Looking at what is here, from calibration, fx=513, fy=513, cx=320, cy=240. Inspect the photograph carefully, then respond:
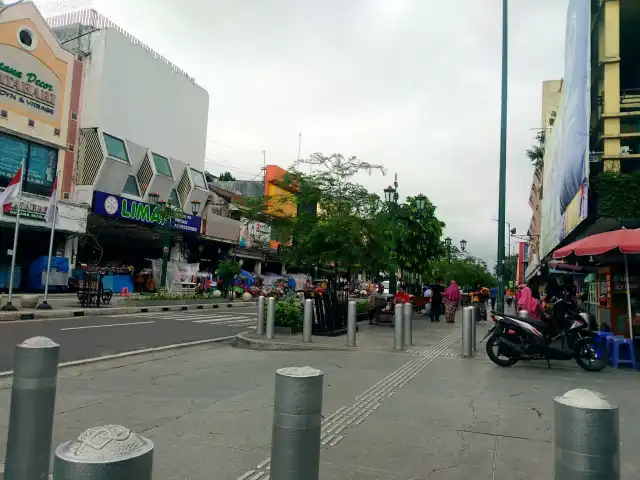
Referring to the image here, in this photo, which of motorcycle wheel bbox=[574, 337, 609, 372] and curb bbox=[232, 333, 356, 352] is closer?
motorcycle wheel bbox=[574, 337, 609, 372]

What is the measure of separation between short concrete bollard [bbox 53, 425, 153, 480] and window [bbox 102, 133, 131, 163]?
2810 cm

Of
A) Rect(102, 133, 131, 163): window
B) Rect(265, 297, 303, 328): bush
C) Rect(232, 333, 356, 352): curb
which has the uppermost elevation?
Rect(102, 133, 131, 163): window

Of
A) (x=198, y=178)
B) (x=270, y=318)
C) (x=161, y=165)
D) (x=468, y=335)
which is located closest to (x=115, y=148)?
(x=161, y=165)

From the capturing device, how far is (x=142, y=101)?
32.4 m

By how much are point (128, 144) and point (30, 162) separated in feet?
22.0

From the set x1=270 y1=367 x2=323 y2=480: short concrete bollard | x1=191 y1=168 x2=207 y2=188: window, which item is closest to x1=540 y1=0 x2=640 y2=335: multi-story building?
x1=270 y1=367 x2=323 y2=480: short concrete bollard

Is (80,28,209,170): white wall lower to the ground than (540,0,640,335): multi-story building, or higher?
higher

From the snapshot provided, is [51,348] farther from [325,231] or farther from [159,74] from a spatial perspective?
[159,74]

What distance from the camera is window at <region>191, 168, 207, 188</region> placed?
117ft

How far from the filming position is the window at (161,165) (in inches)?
1255

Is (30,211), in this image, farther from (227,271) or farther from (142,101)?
(142,101)

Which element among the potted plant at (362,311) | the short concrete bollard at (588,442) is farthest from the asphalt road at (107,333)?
the short concrete bollard at (588,442)

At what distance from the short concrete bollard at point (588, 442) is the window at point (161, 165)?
31518 millimetres

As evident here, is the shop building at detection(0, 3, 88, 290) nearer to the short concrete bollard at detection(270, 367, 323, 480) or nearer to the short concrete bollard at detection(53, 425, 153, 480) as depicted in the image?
the short concrete bollard at detection(270, 367, 323, 480)
